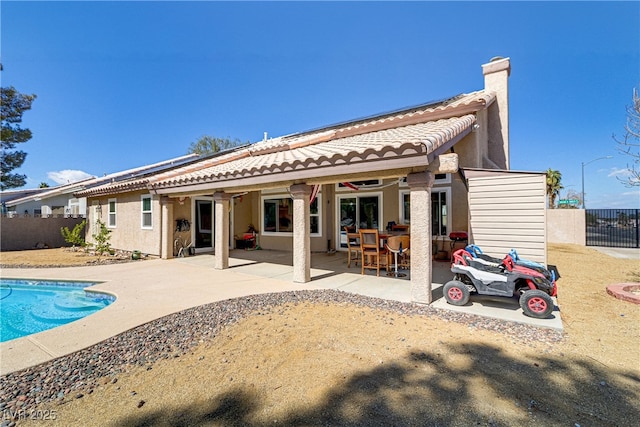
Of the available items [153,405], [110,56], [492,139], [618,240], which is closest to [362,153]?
[153,405]

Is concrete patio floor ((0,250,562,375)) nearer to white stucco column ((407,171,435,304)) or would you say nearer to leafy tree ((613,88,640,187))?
white stucco column ((407,171,435,304))

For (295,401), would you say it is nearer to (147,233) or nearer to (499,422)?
(499,422)

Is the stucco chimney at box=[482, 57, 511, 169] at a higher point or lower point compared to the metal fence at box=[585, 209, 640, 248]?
higher

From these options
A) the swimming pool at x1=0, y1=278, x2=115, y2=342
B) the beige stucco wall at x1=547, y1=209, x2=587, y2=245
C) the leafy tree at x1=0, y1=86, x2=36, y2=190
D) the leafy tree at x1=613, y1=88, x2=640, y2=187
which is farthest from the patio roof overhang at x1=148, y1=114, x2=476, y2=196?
the leafy tree at x1=0, y1=86, x2=36, y2=190

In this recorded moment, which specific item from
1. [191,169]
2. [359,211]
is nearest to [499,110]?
[359,211]

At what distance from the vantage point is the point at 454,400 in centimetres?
265

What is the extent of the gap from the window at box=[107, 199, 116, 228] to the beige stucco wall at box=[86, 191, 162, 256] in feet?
0.86

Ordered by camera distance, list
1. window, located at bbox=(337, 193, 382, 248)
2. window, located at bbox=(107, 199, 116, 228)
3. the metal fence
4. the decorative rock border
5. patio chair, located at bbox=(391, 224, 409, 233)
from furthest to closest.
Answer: the metal fence < window, located at bbox=(107, 199, 116, 228) < window, located at bbox=(337, 193, 382, 248) < patio chair, located at bbox=(391, 224, 409, 233) < the decorative rock border

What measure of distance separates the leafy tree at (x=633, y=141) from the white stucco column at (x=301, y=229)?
8066mm

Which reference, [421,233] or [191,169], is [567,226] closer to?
[421,233]

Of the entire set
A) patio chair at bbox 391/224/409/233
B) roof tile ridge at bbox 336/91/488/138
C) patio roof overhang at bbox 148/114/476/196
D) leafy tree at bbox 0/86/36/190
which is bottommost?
patio chair at bbox 391/224/409/233

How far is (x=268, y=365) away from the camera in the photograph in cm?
331

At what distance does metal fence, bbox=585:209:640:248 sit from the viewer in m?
15.4

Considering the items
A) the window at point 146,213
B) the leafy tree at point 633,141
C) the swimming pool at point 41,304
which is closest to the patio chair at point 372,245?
the leafy tree at point 633,141
